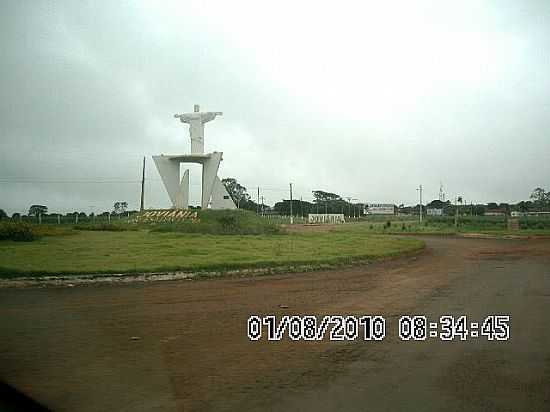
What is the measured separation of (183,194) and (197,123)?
7.22 m

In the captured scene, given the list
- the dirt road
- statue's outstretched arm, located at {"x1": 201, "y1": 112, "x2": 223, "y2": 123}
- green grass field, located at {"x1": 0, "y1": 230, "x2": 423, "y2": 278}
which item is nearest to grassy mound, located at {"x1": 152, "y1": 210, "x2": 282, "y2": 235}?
statue's outstretched arm, located at {"x1": 201, "y1": 112, "x2": 223, "y2": 123}

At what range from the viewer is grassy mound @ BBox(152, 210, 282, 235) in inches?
1483

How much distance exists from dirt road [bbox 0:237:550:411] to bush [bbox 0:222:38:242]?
32.5 feet

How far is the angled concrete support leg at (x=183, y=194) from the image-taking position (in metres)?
50.5

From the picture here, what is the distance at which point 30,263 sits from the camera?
16688 mm

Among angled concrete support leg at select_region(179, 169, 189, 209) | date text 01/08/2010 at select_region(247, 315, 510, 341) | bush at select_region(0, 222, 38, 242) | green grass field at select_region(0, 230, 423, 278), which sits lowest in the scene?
date text 01/08/2010 at select_region(247, 315, 510, 341)

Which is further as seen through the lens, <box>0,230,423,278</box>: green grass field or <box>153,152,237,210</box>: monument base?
<box>153,152,237,210</box>: monument base

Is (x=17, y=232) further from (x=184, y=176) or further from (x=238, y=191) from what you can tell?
(x=238, y=191)

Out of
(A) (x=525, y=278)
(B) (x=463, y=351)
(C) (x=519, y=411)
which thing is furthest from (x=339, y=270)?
(C) (x=519, y=411)

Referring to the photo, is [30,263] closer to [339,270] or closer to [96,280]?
[96,280]

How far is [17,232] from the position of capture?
Result: 2252cm

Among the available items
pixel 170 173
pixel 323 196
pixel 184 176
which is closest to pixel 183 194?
pixel 184 176

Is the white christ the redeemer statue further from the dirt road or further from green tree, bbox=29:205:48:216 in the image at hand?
the dirt road

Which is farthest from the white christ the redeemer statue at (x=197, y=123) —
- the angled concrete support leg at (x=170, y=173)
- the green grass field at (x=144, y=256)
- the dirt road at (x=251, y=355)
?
the dirt road at (x=251, y=355)
